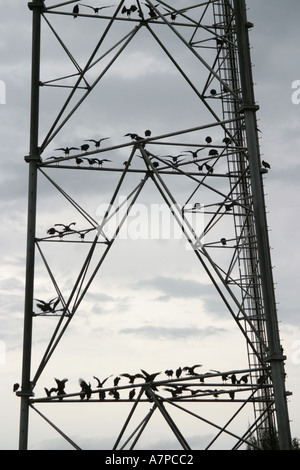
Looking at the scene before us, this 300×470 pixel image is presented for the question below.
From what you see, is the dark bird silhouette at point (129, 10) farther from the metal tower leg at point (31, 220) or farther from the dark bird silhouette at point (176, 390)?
the dark bird silhouette at point (176, 390)

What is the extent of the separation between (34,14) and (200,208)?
20.6 feet

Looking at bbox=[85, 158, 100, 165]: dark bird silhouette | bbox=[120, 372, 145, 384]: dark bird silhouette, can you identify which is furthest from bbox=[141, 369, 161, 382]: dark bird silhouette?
bbox=[85, 158, 100, 165]: dark bird silhouette

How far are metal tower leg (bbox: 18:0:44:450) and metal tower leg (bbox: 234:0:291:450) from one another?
5.18 m

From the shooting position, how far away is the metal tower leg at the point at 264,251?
17312 millimetres

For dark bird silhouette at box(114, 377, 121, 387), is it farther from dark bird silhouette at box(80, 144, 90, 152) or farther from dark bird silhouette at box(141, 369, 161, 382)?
dark bird silhouette at box(80, 144, 90, 152)

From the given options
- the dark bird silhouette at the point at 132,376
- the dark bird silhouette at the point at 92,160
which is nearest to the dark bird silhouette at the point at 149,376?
the dark bird silhouette at the point at 132,376

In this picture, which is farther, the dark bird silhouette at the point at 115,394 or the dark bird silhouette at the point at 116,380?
the dark bird silhouette at the point at 116,380

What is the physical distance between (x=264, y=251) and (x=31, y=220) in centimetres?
575

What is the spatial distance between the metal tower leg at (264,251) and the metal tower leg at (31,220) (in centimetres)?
518

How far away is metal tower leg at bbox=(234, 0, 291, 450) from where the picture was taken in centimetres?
1731

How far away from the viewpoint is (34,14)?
22266 mm
